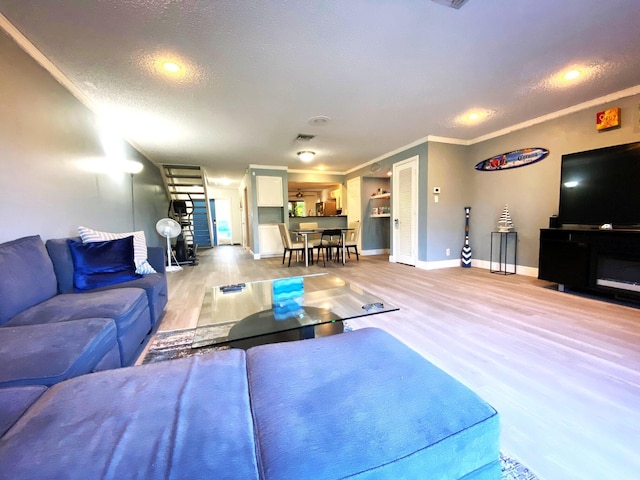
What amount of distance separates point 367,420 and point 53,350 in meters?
1.24

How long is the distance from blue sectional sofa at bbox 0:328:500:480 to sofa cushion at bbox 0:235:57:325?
1.06 metres

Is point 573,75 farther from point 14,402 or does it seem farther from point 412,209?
point 14,402

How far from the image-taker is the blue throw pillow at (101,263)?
200 centimetres

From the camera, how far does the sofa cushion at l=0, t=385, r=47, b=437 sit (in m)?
0.66

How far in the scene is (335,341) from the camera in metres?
1.03

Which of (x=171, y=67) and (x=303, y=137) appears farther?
(x=303, y=137)

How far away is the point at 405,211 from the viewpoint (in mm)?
5238

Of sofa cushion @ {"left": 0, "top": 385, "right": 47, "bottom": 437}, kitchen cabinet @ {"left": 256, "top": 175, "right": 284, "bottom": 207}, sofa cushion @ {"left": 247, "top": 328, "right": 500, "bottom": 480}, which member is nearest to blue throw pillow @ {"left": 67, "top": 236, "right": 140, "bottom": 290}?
sofa cushion @ {"left": 0, "top": 385, "right": 47, "bottom": 437}

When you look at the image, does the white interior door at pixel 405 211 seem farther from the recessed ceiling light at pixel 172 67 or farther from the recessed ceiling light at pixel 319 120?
the recessed ceiling light at pixel 172 67

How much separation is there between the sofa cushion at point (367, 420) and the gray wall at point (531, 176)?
424 centimetres

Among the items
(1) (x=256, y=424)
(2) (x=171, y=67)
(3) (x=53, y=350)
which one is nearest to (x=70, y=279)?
(3) (x=53, y=350)

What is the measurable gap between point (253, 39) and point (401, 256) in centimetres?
449

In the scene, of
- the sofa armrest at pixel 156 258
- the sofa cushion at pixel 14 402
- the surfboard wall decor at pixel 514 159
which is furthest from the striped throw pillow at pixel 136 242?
the surfboard wall decor at pixel 514 159

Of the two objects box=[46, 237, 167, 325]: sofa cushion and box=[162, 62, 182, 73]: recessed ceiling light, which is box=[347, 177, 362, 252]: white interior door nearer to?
box=[162, 62, 182, 73]: recessed ceiling light
